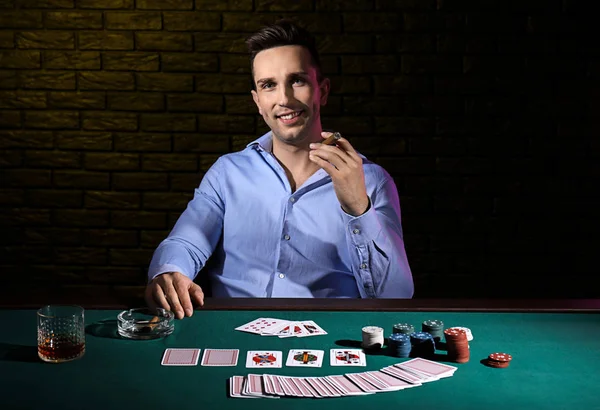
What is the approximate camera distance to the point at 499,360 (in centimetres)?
152

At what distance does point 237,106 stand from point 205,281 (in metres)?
1.22

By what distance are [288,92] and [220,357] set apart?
4.26 ft

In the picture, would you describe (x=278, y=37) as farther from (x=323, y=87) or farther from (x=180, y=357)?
(x=180, y=357)

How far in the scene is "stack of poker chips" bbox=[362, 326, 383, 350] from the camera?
1.61m

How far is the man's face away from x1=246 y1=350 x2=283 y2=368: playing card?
1192 mm

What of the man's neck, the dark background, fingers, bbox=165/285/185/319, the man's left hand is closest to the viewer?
fingers, bbox=165/285/185/319

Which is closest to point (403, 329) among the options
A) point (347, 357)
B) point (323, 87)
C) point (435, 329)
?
point (435, 329)

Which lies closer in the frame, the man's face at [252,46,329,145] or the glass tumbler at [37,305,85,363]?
the glass tumbler at [37,305,85,363]

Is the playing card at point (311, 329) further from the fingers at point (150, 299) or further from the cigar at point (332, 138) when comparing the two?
the cigar at point (332, 138)

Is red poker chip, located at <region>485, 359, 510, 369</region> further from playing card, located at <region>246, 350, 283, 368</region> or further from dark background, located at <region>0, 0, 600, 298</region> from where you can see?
dark background, located at <region>0, 0, 600, 298</region>

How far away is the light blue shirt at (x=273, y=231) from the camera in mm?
2539

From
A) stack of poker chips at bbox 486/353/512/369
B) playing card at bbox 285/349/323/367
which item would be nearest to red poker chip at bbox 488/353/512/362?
stack of poker chips at bbox 486/353/512/369

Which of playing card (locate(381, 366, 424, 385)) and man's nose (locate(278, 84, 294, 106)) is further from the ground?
man's nose (locate(278, 84, 294, 106))

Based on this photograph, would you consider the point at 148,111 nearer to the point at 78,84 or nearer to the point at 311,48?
the point at 78,84
